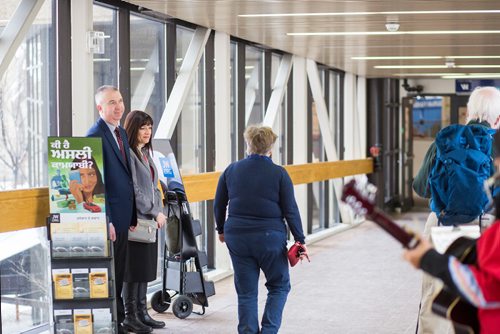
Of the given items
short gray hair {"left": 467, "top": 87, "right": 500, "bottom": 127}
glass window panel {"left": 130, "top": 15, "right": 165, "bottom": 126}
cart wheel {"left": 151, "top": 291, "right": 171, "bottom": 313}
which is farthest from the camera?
glass window panel {"left": 130, "top": 15, "right": 165, "bottom": 126}

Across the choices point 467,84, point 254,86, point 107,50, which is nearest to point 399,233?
point 107,50

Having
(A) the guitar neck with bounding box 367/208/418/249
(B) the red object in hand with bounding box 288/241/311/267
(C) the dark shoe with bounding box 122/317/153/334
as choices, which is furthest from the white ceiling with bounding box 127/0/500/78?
(A) the guitar neck with bounding box 367/208/418/249

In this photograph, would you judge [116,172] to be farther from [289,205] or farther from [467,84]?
[467,84]

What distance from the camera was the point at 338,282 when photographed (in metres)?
8.79

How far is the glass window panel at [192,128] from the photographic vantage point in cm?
869

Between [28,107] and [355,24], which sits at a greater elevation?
[355,24]

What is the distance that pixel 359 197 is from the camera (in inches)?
113

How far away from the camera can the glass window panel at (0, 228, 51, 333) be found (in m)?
6.02

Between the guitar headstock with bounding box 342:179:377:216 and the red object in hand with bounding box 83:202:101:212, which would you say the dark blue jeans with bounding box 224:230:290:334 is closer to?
the red object in hand with bounding box 83:202:101:212

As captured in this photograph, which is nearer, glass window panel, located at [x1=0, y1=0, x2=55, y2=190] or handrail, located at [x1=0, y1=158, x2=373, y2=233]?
handrail, located at [x1=0, y1=158, x2=373, y2=233]

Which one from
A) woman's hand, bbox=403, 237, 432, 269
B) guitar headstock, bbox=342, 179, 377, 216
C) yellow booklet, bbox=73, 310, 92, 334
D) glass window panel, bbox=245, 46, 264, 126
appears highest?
glass window panel, bbox=245, 46, 264, 126

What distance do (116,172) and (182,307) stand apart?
4.90 ft

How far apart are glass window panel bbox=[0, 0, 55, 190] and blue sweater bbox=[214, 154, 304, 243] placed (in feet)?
5.04

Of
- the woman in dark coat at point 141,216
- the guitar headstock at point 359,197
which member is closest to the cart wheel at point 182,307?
the woman in dark coat at point 141,216
